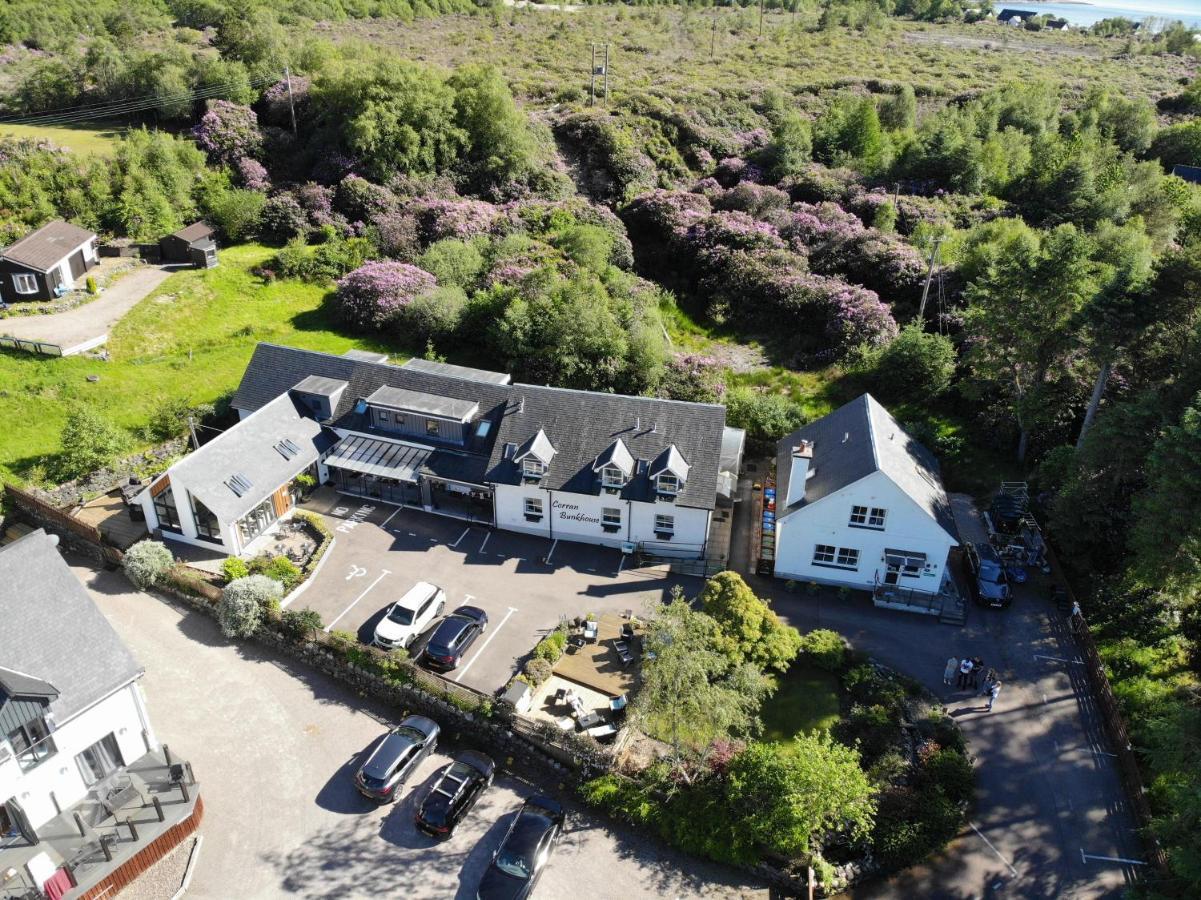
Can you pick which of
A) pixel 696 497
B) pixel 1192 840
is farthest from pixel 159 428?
pixel 1192 840

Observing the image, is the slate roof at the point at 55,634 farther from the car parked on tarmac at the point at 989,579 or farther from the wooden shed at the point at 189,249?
the wooden shed at the point at 189,249

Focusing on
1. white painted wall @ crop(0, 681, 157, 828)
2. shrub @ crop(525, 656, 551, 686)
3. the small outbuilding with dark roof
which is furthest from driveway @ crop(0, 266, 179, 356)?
shrub @ crop(525, 656, 551, 686)

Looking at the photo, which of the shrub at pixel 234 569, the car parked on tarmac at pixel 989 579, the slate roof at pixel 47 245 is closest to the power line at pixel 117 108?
the slate roof at pixel 47 245

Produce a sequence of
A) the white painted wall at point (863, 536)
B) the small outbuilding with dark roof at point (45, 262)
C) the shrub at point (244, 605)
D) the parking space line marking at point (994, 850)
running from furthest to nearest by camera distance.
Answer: the small outbuilding with dark roof at point (45, 262)
the white painted wall at point (863, 536)
the shrub at point (244, 605)
the parking space line marking at point (994, 850)

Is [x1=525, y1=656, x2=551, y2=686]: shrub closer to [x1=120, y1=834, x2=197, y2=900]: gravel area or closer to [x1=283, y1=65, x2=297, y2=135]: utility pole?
[x1=120, y1=834, x2=197, y2=900]: gravel area

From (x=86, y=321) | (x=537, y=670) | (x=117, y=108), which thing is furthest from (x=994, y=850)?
(x=117, y=108)

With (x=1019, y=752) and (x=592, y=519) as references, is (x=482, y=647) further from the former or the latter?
(x=1019, y=752)

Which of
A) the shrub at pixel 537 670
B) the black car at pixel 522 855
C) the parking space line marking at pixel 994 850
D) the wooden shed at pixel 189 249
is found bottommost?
the parking space line marking at pixel 994 850
